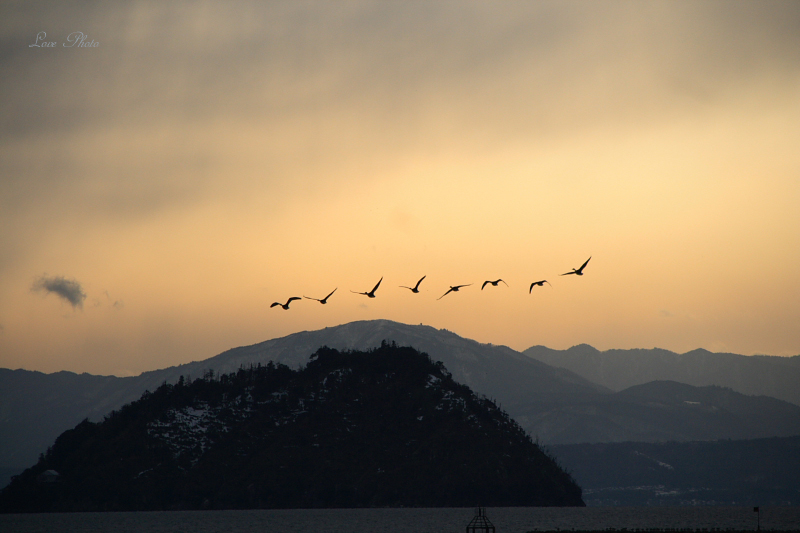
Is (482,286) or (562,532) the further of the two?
(562,532)

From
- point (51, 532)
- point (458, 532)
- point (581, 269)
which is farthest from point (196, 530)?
point (581, 269)

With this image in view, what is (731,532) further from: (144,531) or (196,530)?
(144,531)

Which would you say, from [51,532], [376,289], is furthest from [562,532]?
[51,532]

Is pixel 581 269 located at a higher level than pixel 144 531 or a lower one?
higher

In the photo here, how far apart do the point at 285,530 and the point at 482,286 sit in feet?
394

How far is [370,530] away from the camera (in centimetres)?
19400

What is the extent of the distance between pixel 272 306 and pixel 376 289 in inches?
479

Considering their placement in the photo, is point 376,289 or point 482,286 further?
point 482,286

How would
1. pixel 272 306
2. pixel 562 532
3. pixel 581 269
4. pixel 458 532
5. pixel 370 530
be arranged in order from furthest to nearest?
pixel 370 530 → pixel 458 532 → pixel 562 532 → pixel 581 269 → pixel 272 306

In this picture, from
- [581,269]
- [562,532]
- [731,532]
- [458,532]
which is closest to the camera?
[581,269]

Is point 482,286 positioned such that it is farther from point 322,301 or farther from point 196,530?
point 196,530

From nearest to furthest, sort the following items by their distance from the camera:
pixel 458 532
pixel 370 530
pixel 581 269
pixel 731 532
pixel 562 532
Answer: pixel 581 269 → pixel 731 532 → pixel 562 532 → pixel 458 532 → pixel 370 530

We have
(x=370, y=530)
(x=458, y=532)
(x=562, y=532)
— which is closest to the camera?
(x=562, y=532)

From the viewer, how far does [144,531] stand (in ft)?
654
